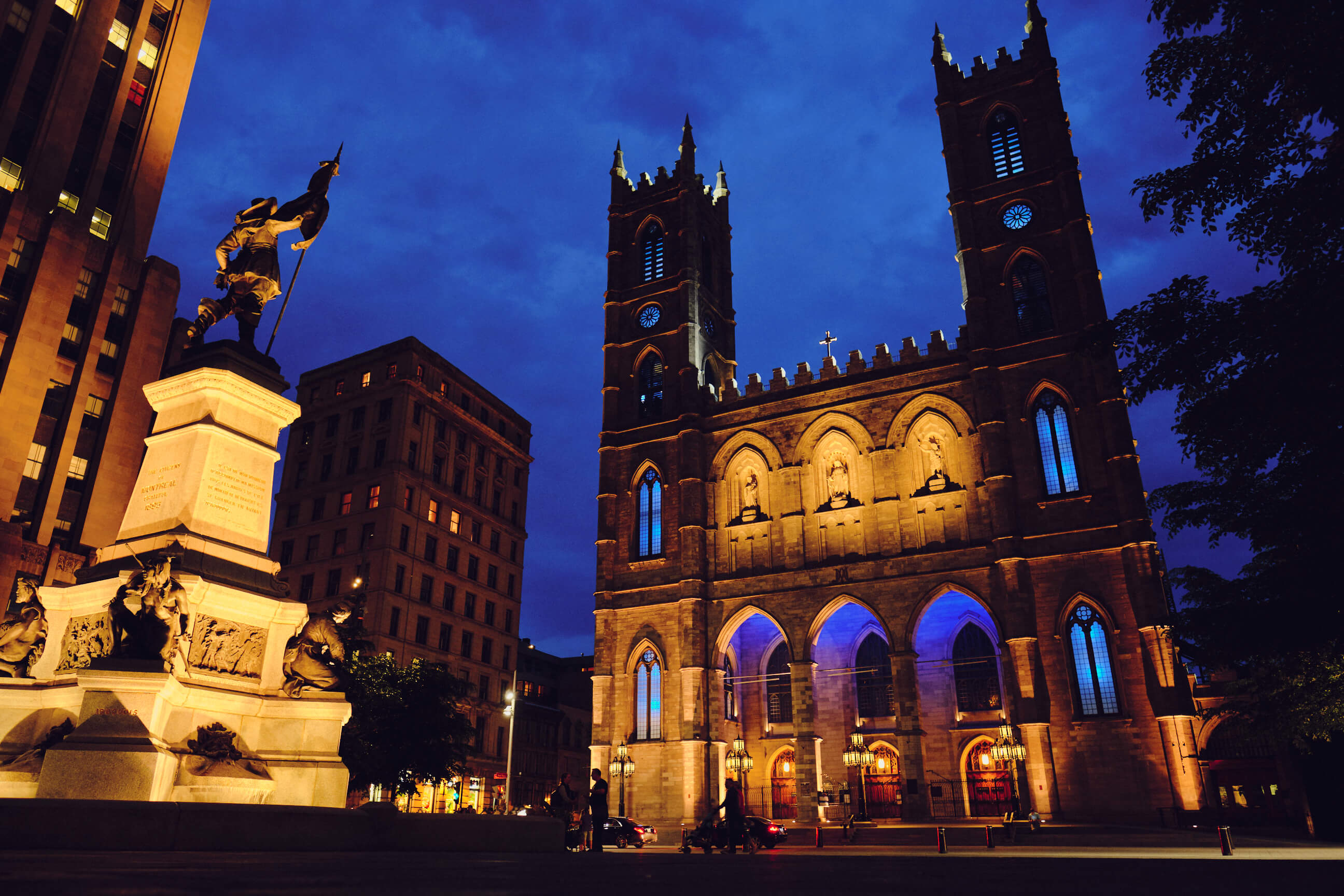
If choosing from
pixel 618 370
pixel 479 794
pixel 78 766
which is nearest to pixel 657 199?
pixel 618 370

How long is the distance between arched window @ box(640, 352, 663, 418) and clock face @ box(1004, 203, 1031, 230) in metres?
17.6

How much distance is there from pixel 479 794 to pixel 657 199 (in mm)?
35076

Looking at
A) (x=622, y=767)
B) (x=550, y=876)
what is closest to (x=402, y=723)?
(x=622, y=767)

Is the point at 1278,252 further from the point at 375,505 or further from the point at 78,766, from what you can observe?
the point at 375,505

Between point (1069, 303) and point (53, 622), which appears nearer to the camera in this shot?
point (53, 622)

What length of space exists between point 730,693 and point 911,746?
9778 millimetres

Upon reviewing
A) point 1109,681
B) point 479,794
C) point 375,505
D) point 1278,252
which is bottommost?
point 479,794

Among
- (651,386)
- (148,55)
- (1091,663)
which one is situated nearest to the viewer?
(1091,663)

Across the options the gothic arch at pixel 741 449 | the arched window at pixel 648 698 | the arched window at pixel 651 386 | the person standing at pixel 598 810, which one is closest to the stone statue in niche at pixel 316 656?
the person standing at pixel 598 810

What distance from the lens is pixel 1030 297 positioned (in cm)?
3806

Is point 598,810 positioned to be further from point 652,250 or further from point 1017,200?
point 652,250

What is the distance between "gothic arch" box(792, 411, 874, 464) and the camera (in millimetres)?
38781

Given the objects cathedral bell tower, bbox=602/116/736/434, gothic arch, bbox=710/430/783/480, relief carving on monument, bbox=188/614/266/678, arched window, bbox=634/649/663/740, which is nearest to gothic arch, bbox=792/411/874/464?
gothic arch, bbox=710/430/783/480

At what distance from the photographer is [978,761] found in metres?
36.2
